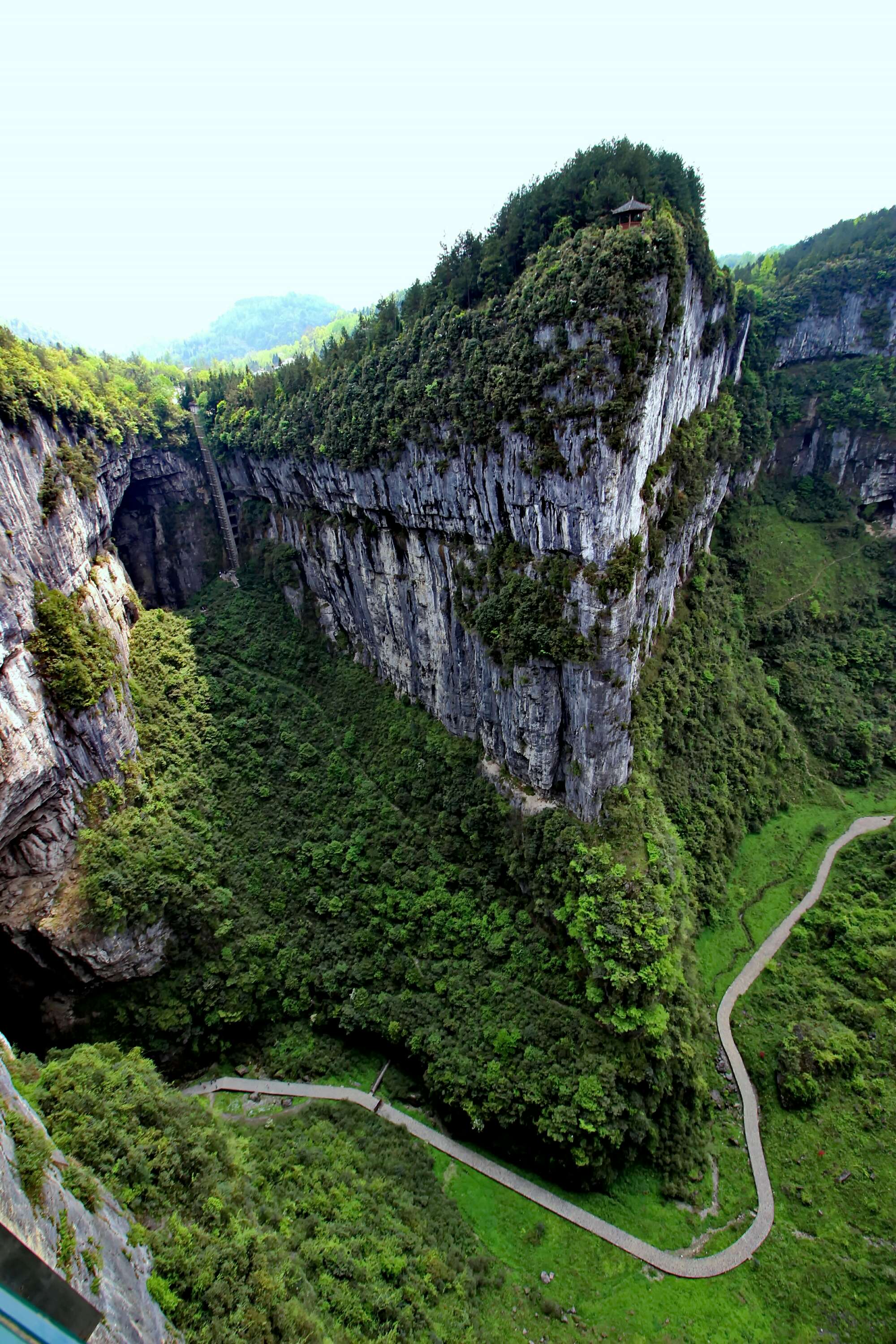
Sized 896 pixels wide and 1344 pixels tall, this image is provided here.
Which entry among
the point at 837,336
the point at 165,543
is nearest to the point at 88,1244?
the point at 165,543

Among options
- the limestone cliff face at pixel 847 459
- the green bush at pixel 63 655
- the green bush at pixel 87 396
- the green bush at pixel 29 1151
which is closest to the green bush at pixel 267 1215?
the green bush at pixel 29 1151

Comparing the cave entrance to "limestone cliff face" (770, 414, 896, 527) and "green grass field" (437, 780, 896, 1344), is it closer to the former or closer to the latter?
"green grass field" (437, 780, 896, 1344)

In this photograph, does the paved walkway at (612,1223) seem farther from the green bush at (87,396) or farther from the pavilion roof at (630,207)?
the pavilion roof at (630,207)

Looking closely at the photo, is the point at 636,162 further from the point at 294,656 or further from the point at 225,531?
the point at 225,531

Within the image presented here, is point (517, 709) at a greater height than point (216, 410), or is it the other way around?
point (216, 410)

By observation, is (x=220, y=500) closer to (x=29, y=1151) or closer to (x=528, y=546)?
(x=528, y=546)

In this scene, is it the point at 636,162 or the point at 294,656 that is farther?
the point at 294,656

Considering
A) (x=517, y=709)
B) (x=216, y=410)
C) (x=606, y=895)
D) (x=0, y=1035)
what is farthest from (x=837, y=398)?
(x=0, y=1035)
